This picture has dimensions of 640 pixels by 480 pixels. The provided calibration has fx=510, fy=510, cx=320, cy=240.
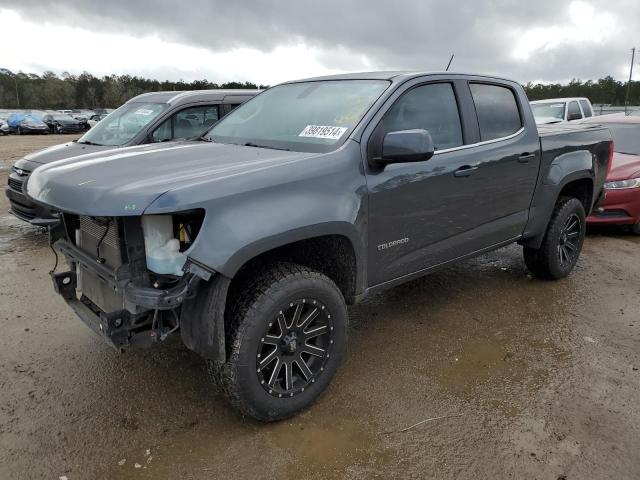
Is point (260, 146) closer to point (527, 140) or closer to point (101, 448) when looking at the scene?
point (101, 448)

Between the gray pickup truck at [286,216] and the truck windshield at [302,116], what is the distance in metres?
0.01

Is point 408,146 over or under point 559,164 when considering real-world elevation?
over

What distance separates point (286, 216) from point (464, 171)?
5.17ft

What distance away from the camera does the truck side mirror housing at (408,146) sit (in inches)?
111

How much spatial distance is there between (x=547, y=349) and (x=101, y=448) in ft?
9.73

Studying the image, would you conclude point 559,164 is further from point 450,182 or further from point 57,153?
point 57,153

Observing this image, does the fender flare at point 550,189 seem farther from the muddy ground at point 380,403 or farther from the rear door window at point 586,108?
the rear door window at point 586,108

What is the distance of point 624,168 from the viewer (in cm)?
682

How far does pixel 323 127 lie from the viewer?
319 cm

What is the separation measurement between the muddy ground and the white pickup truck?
8473 mm

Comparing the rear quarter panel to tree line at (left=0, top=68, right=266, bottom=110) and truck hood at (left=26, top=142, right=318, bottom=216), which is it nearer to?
truck hood at (left=26, top=142, right=318, bottom=216)

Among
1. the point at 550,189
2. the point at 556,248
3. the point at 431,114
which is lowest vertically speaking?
the point at 556,248

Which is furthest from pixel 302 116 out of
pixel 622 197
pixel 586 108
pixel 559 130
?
pixel 586 108

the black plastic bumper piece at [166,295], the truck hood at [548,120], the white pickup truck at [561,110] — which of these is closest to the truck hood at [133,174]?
the black plastic bumper piece at [166,295]
